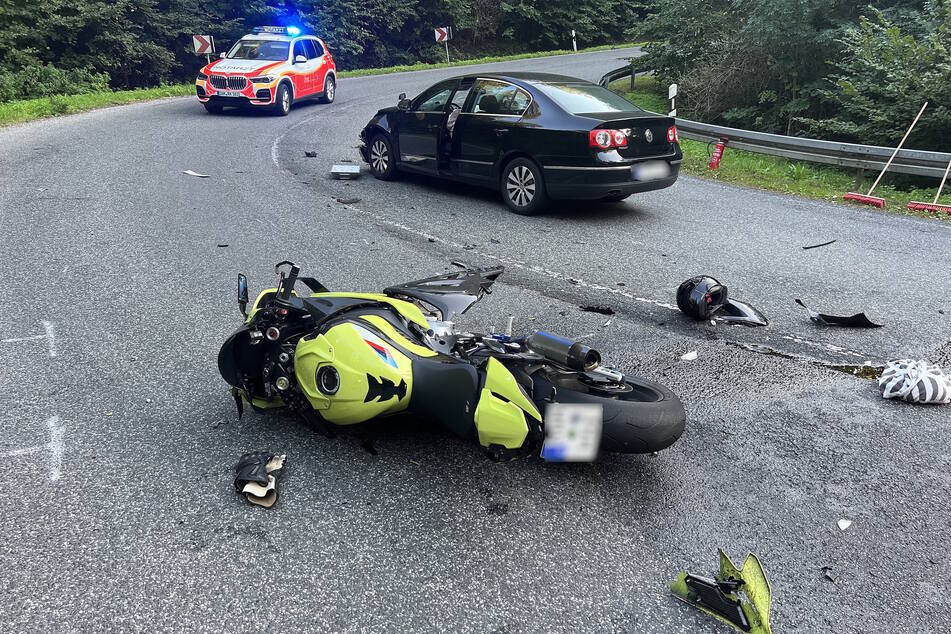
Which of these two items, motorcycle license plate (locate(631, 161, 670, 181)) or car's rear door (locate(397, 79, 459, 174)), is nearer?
motorcycle license plate (locate(631, 161, 670, 181))

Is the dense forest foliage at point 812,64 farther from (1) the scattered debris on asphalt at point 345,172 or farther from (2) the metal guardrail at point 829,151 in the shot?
(1) the scattered debris on asphalt at point 345,172

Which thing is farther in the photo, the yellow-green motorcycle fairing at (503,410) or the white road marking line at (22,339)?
the white road marking line at (22,339)

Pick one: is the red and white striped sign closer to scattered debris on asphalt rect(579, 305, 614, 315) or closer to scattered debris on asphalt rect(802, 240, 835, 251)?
scattered debris on asphalt rect(802, 240, 835, 251)

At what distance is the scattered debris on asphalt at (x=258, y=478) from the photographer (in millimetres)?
2980

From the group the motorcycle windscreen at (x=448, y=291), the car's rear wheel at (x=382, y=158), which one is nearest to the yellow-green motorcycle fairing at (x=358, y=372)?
the motorcycle windscreen at (x=448, y=291)

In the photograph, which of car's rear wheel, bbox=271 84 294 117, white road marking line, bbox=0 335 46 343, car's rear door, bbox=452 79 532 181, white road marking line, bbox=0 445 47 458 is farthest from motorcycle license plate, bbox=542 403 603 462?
car's rear wheel, bbox=271 84 294 117

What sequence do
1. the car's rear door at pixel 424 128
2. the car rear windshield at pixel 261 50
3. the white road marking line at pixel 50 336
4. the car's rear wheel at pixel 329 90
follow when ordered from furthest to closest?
1. the car's rear wheel at pixel 329 90
2. the car rear windshield at pixel 261 50
3. the car's rear door at pixel 424 128
4. the white road marking line at pixel 50 336

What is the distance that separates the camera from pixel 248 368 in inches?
134

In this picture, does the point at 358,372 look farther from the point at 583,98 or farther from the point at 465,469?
the point at 583,98

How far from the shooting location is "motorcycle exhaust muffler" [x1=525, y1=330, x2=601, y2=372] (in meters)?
2.92

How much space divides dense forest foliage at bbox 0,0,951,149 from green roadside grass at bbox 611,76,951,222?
93 centimetres

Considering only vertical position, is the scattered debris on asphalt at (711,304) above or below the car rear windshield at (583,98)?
below

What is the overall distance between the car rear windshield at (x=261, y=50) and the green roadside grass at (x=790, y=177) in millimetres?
9796

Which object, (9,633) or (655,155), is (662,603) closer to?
(9,633)
